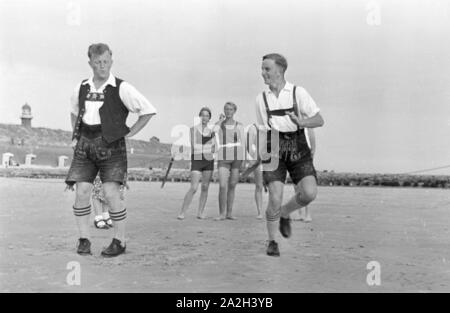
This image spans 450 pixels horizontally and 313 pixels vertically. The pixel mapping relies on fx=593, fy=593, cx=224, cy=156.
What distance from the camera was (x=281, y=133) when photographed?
596 centimetres

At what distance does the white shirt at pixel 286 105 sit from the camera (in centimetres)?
582

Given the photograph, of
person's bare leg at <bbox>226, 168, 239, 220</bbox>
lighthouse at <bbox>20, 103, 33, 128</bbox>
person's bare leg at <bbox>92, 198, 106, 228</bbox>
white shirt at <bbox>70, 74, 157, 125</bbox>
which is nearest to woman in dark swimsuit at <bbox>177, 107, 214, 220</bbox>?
person's bare leg at <bbox>226, 168, 239, 220</bbox>

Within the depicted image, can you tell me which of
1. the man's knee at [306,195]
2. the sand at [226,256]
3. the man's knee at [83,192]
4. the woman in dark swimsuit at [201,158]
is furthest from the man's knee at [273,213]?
the woman in dark swimsuit at [201,158]

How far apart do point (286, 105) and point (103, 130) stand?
180cm

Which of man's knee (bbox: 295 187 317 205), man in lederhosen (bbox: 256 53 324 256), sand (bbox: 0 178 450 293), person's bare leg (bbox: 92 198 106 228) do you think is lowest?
sand (bbox: 0 178 450 293)

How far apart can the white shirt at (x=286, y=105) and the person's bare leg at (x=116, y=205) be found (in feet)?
5.38

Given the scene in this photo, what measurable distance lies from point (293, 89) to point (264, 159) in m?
0.78

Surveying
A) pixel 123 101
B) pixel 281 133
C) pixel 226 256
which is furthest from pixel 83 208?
pixel 281 133

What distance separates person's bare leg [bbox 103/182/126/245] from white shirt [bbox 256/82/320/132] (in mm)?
1640

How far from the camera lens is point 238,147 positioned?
9586mm

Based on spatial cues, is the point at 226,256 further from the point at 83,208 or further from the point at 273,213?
the point at 83,208

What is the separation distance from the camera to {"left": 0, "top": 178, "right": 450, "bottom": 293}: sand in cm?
459

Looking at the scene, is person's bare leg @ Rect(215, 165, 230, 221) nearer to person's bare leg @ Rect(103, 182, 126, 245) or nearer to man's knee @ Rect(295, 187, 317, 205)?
man's knee @ Rect(295, 187, 317, 205)
